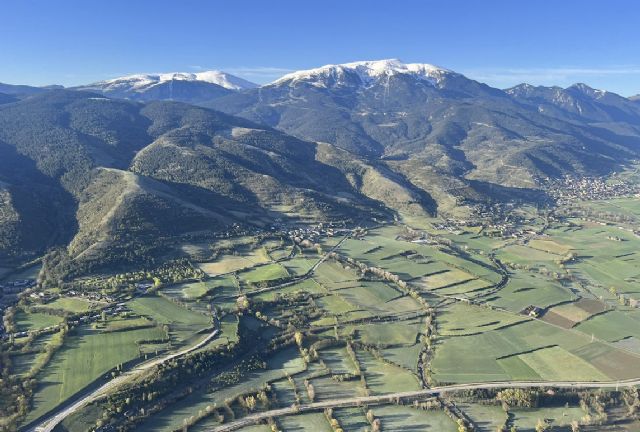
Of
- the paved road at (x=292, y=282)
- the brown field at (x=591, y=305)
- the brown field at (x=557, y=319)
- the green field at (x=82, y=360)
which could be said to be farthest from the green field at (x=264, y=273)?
the brown field at (x=591, y=305)

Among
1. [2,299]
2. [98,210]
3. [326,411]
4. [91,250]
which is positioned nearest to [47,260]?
[91,250]

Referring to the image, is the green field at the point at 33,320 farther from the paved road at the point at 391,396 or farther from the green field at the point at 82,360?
the paved road at the point at 391,396

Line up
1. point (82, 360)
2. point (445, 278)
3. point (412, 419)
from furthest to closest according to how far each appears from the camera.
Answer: point (445, 278)
point (82, 360)
point (412, 419)

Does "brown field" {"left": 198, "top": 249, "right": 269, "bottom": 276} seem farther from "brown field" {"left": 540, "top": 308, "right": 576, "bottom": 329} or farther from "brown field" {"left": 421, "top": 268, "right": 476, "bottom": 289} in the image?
"brown field" {"left": 540, "top": 308, "right": 576, "bottom": 329}

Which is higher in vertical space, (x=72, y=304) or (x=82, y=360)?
(x=72, y=304)

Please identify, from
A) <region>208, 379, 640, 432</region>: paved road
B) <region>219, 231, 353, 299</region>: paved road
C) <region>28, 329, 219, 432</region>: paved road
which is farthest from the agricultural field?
<region>28, 329, 219, 432</region>: paved road

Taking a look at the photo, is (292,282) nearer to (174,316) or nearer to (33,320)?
(174,316)

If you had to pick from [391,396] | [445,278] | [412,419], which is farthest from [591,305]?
[412,419]
